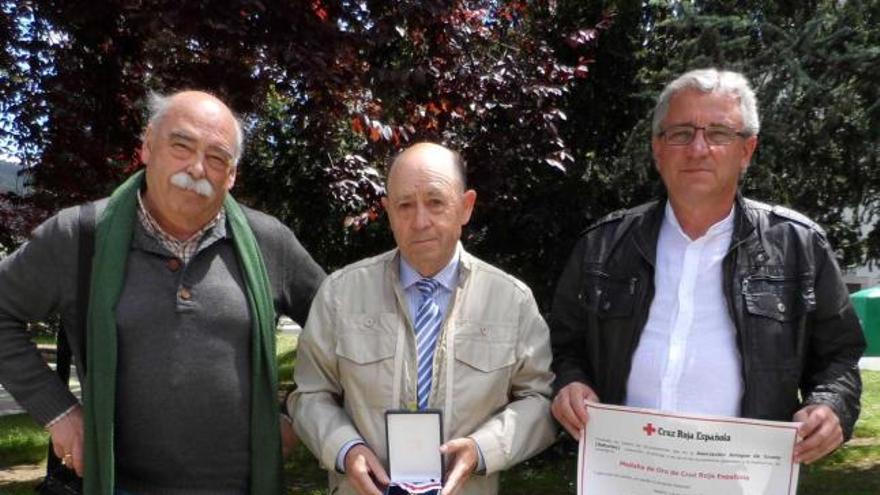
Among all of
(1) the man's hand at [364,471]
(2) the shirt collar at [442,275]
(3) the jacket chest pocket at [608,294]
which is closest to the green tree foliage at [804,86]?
(3) the jacket chest pocket at [608,294]

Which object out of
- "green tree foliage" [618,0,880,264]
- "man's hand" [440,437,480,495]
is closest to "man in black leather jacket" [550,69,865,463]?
"man's hand" [440,437,480,495]

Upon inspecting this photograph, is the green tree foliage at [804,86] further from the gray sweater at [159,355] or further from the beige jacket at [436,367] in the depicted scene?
the gray sweater at [159,355]

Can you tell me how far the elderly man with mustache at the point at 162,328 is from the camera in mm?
2908

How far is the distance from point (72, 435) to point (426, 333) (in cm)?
121

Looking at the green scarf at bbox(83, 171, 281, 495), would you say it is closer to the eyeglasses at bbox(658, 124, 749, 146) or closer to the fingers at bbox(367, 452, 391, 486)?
the fingers at bbox(367, 452, 391, 486)

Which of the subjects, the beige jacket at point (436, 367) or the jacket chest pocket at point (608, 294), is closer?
the beige jacket at point (436, 367)

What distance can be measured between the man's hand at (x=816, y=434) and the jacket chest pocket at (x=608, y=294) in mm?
618

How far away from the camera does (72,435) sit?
3.02 meters

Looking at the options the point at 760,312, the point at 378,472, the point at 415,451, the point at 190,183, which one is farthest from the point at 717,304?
the point at 190,183

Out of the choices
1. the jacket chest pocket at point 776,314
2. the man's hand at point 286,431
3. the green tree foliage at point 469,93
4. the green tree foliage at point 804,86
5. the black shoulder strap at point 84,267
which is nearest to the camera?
the jacket chest pocket at point 776,314

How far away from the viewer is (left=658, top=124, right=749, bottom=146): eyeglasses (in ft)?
9.59

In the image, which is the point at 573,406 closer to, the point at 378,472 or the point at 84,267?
the point at 378,472

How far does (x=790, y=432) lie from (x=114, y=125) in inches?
200

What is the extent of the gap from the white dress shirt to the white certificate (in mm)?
139
